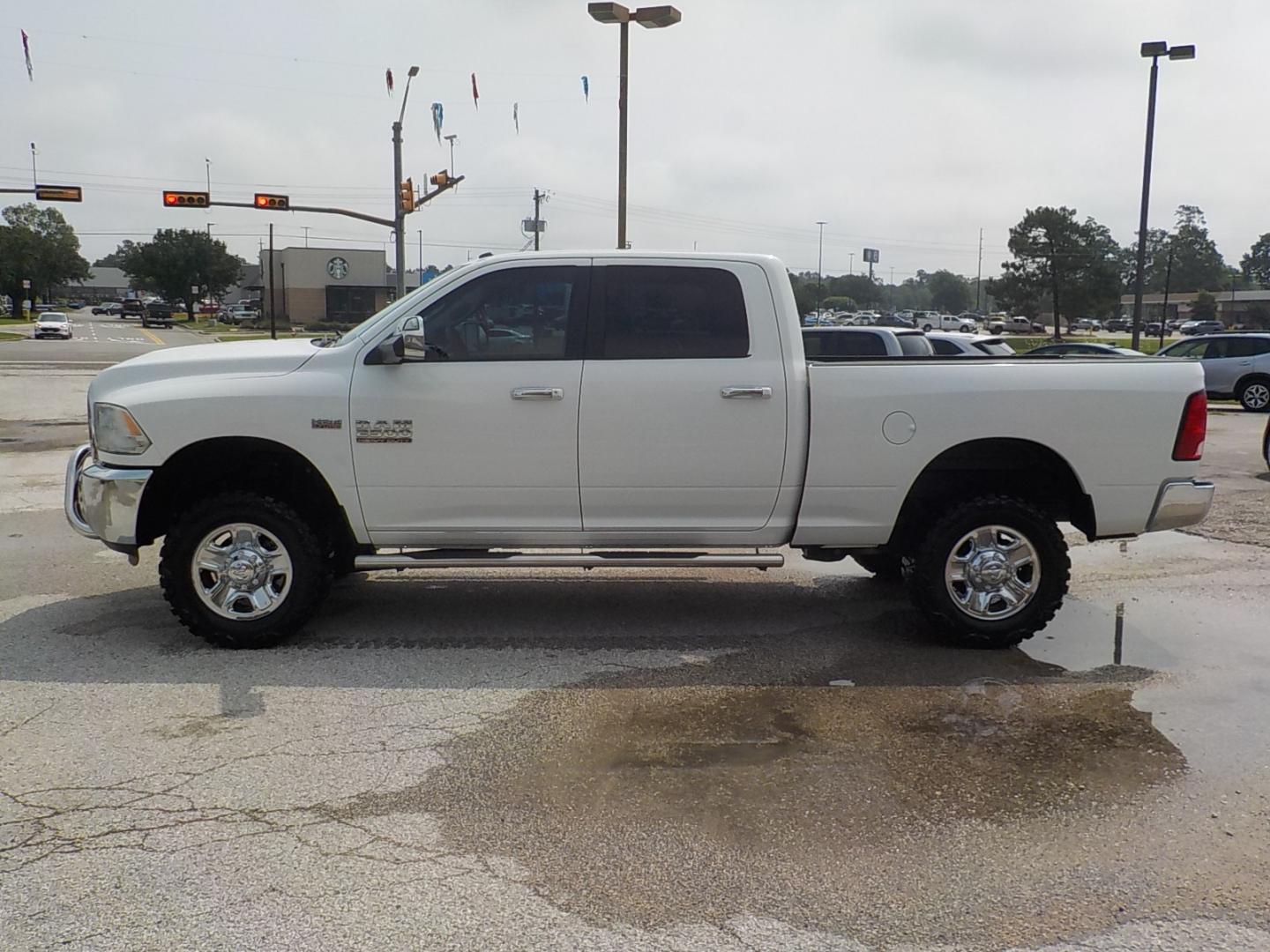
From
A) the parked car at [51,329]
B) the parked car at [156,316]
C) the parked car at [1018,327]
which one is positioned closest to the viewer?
the parked car at [51,329]

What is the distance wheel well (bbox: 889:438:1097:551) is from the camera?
6.02 metres

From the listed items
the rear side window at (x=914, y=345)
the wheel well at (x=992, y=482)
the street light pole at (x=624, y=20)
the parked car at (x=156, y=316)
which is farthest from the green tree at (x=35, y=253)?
the wheel well at (x=992, y=482)

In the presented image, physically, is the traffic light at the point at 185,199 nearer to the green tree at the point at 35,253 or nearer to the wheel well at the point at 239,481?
the wheel well at the point at 239,481

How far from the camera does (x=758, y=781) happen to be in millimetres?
4340

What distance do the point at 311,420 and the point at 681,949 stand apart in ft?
11.8

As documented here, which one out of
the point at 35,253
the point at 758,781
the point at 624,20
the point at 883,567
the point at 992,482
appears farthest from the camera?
the point at 35,253

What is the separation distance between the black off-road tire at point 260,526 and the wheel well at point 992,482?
3.18 meters

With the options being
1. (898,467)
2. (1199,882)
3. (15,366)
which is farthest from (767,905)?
(15,366)

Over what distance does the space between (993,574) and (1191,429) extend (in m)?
1.28

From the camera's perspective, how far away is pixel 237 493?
5910 mm

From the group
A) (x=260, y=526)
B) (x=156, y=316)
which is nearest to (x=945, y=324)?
(x=156, y=316)

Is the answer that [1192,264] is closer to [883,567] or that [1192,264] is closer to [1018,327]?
[1018,327]

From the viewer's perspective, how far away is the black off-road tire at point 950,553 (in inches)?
234

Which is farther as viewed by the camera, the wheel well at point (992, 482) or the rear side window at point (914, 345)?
the rear side window at point (914, 345)
